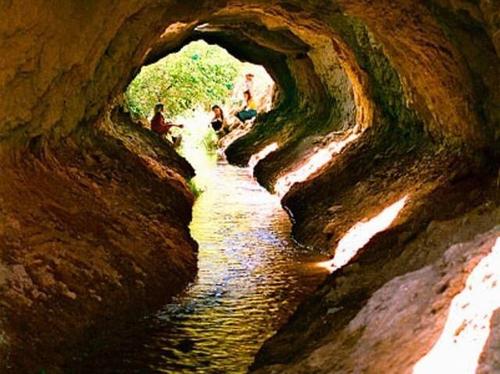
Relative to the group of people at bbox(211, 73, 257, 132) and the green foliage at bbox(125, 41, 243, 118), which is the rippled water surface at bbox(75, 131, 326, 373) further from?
the group of people at bbox(211, 73, 257, 132)

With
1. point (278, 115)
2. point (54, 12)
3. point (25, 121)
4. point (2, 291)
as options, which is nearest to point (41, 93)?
point (25, 121)

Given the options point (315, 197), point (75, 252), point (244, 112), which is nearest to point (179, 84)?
point (244, 112)

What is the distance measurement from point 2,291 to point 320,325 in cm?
274

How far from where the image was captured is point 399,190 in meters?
10.3

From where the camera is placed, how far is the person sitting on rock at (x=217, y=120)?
103ft

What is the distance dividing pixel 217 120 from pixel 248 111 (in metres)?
1.68

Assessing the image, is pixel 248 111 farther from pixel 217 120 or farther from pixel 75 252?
pixel 75 252

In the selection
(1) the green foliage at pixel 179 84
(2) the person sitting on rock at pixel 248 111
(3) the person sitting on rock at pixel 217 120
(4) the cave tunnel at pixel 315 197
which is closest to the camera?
(4) the cave tunnel at pixel 315 197

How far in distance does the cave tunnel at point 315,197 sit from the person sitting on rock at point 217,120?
1657cm

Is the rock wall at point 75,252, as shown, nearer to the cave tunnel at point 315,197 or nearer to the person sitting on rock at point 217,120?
the cave tunnel at point 315,197

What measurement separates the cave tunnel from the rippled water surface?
0.27 metres

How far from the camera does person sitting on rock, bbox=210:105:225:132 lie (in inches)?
1238

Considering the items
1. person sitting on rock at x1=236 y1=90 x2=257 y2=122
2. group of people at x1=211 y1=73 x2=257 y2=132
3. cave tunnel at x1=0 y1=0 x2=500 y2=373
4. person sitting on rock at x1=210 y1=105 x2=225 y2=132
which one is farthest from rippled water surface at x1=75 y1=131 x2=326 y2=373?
person sitting on rock at x1=210 y1=105 x2=225 y2=132

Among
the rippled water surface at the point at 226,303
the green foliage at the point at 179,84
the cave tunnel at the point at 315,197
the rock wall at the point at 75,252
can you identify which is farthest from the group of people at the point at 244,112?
the rock wall at the point at 75,252
